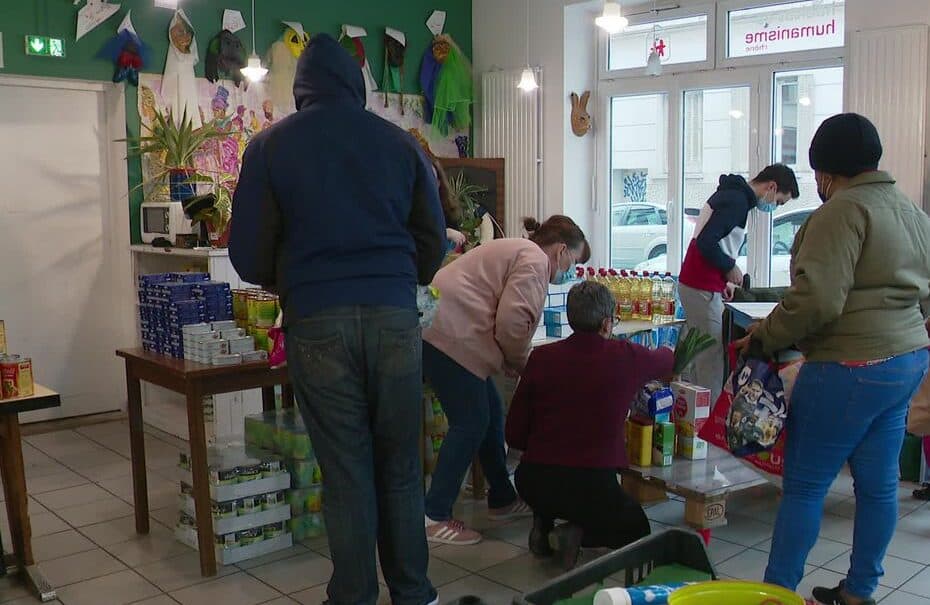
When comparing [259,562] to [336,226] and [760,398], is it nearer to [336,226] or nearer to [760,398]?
[336,226]

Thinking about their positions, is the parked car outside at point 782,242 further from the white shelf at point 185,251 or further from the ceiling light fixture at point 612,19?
the white shelf at point 185,251

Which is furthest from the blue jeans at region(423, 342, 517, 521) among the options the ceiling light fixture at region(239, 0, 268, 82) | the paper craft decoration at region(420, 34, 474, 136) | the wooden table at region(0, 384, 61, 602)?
the paper craft decoration at region(420, 34, 474, 136)

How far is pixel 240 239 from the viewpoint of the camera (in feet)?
8.05

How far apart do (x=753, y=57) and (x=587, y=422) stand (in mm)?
4233

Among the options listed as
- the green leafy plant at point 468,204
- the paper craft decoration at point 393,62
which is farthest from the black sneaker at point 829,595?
the paper craft decoration at point 393,62

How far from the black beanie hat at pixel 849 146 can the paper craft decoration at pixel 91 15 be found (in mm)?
4556

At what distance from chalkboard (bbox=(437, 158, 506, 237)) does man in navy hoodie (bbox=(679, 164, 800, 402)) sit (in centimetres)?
228

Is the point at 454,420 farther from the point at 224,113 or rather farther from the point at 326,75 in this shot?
the point at 224,113

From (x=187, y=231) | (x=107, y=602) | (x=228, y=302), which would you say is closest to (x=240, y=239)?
(x=228, y=302)

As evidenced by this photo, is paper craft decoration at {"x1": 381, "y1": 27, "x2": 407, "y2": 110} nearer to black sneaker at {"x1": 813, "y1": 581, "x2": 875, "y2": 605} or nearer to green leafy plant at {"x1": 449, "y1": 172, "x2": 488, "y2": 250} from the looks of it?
green leafy plant at {"x1": 449, "y1": 172, "x2": 488, "y2": 250}

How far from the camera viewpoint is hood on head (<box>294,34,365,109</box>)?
8.04ft

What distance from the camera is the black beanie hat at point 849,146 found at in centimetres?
254

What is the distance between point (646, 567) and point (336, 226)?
47.8 inches

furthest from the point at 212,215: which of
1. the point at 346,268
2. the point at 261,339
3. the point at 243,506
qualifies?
the point at 346,268
